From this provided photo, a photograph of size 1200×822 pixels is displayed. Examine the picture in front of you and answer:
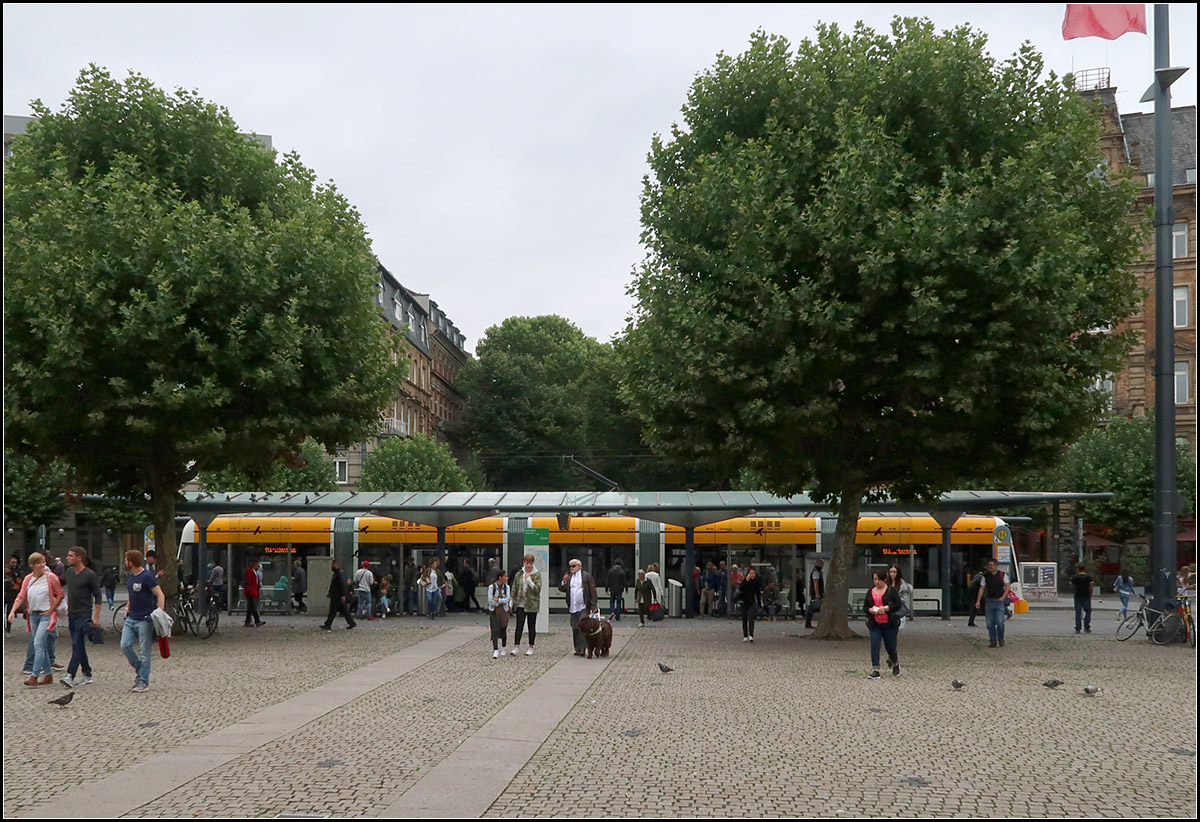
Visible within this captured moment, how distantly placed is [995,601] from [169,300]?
16014mm

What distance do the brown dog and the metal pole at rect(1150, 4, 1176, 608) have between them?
11.3 m

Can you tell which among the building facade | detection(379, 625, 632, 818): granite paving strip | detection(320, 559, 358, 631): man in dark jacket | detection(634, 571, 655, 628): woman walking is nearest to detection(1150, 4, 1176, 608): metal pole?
detection(634, 571, 655, 628): woman walking

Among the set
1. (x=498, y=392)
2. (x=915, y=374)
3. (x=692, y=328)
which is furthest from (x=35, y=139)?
(x=498, y=392)

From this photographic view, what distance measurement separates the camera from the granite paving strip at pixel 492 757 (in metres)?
8.11

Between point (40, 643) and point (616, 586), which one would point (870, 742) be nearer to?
point (40, 643)

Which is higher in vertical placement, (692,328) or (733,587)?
(692,328)

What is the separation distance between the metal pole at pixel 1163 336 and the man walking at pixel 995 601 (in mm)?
3474

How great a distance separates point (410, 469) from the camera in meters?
55.9

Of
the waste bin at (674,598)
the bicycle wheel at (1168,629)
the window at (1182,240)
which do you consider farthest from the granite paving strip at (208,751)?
the window at (1182,240)

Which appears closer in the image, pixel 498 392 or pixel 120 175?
pixel 120 175

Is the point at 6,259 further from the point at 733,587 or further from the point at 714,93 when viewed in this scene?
the point at 733,587

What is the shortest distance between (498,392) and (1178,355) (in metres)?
39.4

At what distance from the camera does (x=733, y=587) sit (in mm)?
32500

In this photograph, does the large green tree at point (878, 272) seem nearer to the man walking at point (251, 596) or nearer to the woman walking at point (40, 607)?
the man walking at point (251, 596)
